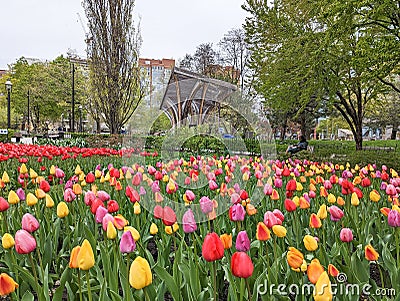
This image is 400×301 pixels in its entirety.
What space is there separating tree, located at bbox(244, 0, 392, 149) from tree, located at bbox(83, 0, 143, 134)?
6020 millimetres

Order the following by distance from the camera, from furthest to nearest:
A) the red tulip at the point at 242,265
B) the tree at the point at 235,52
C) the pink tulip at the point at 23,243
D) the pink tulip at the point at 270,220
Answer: the tree at the point at 235,52, the pink tulip at the point at 270,220, the pink tulip at the point at 23,243, the red tulip at the point at 242,265

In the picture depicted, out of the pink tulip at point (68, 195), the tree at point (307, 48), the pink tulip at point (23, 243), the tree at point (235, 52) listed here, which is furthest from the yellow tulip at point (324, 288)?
the tree at point (235, 52)

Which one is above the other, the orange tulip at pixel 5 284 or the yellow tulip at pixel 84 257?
the yellow tulip at pixel 84 257

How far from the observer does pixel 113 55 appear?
1719 centimetres

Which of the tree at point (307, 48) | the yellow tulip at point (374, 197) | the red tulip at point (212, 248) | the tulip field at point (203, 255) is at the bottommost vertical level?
the tulip field at point (203, 255)

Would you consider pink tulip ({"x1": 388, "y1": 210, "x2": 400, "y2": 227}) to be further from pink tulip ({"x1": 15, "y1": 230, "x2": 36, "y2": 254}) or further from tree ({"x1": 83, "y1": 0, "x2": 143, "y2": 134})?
tree ({"x1": 83, "y1": 0, "x2": 143, "y2": 134})

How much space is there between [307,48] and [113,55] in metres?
10.2

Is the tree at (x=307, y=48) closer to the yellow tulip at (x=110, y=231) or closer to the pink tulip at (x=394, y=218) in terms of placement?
the pink tulip at (x=394, y=218)

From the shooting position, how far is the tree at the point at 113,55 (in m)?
17.2

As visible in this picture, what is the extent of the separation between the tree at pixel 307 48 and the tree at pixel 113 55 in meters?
6.02

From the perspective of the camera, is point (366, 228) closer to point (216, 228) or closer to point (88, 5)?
point (216, 228)

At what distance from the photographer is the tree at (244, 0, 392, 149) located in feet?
28.1

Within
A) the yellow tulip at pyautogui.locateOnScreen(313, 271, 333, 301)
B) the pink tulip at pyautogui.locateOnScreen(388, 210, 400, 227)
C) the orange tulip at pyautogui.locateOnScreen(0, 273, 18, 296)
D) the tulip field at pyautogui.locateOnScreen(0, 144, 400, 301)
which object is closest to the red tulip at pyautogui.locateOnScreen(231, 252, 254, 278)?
the tulip field at pyautogui.locateOnScreen(0, 144, 400, 301)

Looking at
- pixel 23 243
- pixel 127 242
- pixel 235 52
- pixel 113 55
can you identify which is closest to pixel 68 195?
pixel 23 243
